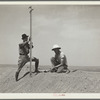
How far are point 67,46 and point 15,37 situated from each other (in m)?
0.71

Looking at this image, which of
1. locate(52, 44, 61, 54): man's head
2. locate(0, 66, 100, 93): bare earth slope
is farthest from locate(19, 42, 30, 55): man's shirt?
locate(52, 44, 61, 54): man's head

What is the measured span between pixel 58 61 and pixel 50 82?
0.34 m

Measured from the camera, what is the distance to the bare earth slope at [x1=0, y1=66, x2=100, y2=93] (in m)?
9.20

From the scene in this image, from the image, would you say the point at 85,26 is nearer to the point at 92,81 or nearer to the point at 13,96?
the point at 92,81

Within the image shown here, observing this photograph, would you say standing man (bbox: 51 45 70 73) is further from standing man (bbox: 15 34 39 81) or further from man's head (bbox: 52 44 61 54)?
standing man (bbox: 15 34 39 81)

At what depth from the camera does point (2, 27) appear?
927cm

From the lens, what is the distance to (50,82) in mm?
9297

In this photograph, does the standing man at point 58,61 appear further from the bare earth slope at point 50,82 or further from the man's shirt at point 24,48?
the man's shirt at point 24,48

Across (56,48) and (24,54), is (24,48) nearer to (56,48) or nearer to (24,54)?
(24,54)

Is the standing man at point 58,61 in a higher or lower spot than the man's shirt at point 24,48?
lower

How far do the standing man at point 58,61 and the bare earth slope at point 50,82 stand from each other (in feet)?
0.26

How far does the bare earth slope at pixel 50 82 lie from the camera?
920 centimetres

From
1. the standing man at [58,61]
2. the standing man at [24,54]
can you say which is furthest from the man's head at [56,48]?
the standing man at [24,54]
